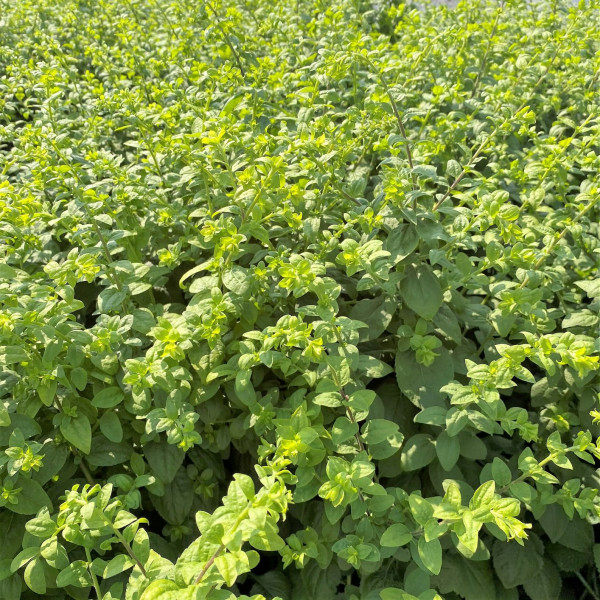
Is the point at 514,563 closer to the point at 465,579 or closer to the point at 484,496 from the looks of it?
the point at 465,579

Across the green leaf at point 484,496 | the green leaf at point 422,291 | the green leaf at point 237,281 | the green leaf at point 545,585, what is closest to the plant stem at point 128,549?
the green leaf at point 237,281

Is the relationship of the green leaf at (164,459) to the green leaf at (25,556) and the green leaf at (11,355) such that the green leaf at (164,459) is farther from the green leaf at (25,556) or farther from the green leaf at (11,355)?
the green leaf at (11,355)

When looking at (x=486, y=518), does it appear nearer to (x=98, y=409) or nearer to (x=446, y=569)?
(x=446, y=569)

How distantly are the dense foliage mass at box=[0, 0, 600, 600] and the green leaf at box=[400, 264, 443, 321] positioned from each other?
0.04ft

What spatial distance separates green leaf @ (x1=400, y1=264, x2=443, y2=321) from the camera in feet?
7.03

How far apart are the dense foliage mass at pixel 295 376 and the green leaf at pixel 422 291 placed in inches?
0.4

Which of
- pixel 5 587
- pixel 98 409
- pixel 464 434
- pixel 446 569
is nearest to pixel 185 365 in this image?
pixel 98 409

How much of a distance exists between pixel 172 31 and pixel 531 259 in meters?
3.09

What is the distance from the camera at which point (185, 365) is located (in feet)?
7.19

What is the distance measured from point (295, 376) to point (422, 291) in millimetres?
600

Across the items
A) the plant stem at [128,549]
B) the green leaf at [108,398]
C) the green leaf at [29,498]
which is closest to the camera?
the plant stem at [128,549]

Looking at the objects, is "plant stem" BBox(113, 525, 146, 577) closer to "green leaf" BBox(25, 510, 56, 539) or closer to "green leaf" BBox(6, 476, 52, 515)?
"green leaf" BBox(25, 510, 56, 539)

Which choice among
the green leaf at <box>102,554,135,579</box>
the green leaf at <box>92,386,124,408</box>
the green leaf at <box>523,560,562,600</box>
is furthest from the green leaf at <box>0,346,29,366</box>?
the green leaf at <box>523,560,562,600</box>

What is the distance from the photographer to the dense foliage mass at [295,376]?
1.80 m
